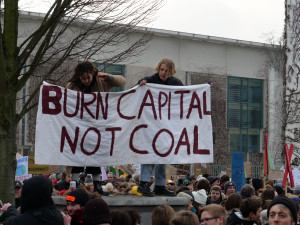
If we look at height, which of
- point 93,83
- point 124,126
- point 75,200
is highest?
point 93,83

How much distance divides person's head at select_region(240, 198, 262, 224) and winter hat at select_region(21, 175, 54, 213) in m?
3.53

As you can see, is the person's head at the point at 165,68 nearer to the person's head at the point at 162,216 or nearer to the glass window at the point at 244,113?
the person's head at the point at 162,216

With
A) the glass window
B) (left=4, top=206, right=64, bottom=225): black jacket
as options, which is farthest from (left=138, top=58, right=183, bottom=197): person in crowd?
the glass window

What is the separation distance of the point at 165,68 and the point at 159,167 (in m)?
1.27

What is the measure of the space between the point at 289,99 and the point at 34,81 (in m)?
14.9

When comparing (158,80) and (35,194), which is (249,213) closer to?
(158,80)

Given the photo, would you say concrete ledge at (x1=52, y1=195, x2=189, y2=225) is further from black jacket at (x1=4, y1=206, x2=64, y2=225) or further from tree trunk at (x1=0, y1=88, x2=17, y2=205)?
black jacket at (x1=4, y1=206, x2=64, y2=225)

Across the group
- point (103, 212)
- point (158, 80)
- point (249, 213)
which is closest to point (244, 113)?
point (158, 80)

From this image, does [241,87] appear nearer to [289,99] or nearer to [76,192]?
[289,99]

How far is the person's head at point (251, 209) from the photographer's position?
799cm

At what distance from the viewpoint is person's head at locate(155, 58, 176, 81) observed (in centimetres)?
818

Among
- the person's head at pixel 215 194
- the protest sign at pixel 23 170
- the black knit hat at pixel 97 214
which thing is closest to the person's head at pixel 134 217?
the black knit hat at pixel 97 214

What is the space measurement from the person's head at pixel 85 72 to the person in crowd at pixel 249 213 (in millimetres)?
2416

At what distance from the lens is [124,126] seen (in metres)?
8.31
